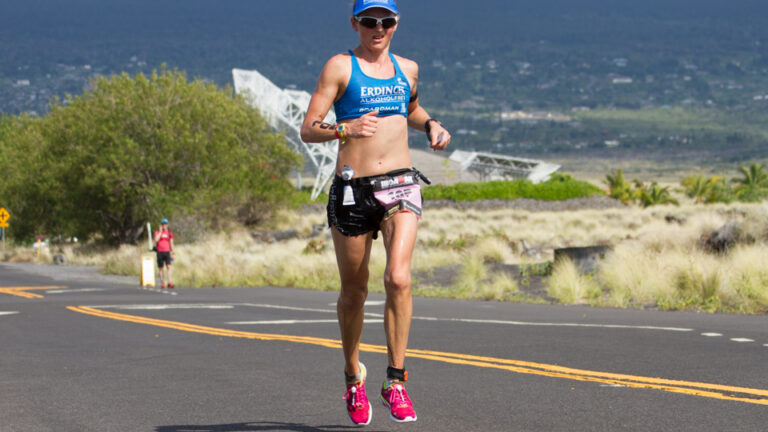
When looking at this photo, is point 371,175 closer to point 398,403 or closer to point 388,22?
point 388,22

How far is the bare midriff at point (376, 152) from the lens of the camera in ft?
19.9

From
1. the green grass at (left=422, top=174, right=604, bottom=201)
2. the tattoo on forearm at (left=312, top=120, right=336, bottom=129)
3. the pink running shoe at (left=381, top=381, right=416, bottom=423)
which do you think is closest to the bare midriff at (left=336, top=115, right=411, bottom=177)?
the tattoo on forearm at (left=312, top=120, right=336, bottom=129)

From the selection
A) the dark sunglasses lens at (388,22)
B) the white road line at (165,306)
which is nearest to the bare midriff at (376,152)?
the dark sunglasses lens at (388,22)

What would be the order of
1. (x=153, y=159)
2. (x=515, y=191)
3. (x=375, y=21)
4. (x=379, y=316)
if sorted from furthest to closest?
1. (x=515, y=191)
2. (x=153, y=159)
3. (x=379, y=316)
4. (x=375, y=21)

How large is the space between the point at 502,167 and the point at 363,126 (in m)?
76.2

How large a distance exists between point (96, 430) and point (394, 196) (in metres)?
2.46

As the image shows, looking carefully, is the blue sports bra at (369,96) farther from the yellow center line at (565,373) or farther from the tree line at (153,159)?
the tree line at (153,159)

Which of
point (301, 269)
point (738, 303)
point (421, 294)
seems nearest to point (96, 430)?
point (738, 303)

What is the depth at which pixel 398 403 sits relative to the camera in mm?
5824

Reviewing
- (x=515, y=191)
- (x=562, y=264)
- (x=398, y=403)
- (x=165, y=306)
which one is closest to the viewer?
(x=398, y=403)

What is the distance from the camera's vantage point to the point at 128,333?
1302 centimetres

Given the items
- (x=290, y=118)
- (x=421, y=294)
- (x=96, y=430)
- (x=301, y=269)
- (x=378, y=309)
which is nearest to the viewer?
(x=96, y=430)

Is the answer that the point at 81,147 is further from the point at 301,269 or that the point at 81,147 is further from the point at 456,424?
the point at 456,424

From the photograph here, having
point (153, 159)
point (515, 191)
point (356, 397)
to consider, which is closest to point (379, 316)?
point (356, 397)
